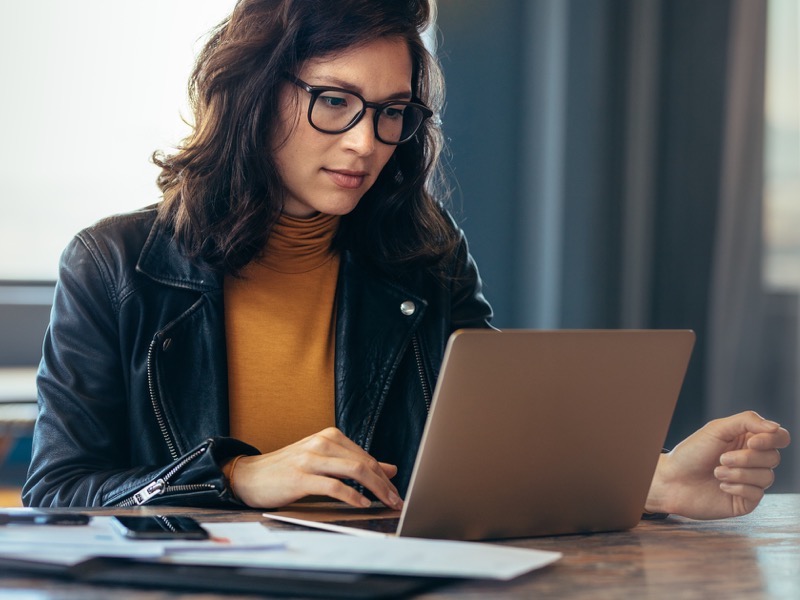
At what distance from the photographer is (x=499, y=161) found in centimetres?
348

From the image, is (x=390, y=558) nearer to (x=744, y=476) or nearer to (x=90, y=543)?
(x=90, y=543)

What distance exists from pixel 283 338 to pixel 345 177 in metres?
0.28

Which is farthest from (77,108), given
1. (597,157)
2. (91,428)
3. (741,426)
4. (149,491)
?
(741,426)

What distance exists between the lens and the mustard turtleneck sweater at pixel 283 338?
5.14ft

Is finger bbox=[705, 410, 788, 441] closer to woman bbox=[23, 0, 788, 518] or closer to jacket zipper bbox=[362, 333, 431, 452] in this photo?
woman bbox=[23, 0, 788, 518]

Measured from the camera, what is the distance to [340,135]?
5.00 ft

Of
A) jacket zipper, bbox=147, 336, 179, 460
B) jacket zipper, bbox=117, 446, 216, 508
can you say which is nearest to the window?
jacket zipper, bbox=147, 336, 179, 460

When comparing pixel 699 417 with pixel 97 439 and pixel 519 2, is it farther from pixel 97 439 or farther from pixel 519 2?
pixel 97 439

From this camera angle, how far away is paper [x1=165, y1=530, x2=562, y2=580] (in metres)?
0.76

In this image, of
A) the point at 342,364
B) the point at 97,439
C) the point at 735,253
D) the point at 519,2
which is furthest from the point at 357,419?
the point at 519,2

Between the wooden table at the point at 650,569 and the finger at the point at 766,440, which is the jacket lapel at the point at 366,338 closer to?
the wooden table at the point at 650,569

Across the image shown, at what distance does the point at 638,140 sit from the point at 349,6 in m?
2.13

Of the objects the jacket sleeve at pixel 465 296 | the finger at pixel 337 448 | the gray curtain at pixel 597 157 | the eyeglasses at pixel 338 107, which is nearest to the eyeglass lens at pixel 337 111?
the eyeglasses at pixel 338 107

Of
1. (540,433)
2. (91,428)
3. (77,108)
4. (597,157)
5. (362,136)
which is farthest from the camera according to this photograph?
(77,108)
